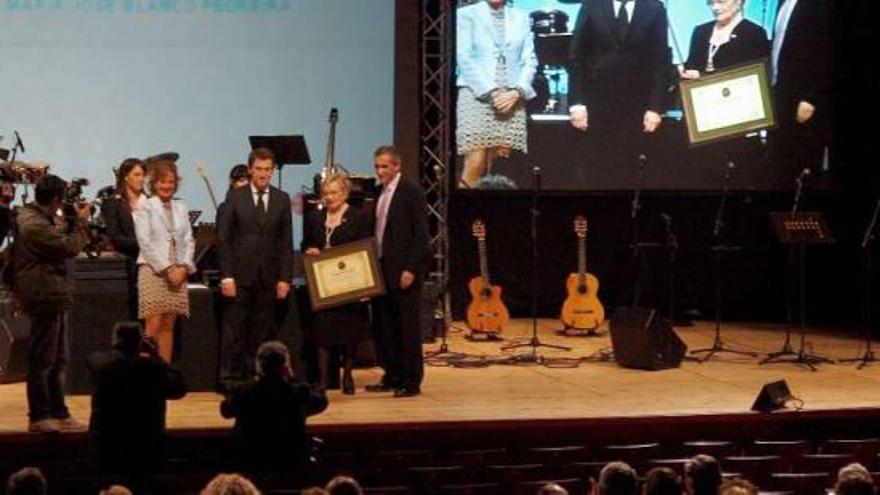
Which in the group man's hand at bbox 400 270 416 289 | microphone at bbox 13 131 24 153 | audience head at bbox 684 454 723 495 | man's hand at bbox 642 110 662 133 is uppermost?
man's hand at bbox 642 110 662 133

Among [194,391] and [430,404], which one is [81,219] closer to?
[194,391]

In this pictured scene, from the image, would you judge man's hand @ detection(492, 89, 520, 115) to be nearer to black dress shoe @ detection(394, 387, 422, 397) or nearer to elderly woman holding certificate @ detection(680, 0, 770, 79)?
elderly woman holding certificate @ detection(680, 0, 770, 79)

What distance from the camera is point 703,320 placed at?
46.9ft

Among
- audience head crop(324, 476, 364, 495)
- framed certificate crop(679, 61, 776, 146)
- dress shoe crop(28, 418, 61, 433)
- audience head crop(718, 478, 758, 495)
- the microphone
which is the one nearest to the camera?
audience head crop(718, 478, 758, 495)

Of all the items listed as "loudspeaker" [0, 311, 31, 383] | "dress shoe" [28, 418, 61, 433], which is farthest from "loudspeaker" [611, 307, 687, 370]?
"dress shoe" [28, 418, 61, 433]

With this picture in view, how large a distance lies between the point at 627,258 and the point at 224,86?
4.07m

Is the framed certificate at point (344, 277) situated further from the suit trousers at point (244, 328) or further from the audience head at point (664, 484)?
the audience head at point (664, 484)

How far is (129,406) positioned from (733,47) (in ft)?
27.1

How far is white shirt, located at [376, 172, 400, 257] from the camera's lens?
32.1 feet

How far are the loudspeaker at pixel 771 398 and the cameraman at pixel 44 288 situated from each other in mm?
3855

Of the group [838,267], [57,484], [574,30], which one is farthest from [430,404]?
[838,267]

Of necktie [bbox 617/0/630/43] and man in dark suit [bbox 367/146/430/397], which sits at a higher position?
necktie [bbox 617/0/630/43]

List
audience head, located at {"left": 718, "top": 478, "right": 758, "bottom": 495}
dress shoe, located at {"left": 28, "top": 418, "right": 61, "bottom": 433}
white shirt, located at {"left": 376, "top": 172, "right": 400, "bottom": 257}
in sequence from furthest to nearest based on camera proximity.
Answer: white shirt, located at {"left": 376, "top": 172, "right": 400, "bottom": 257} → dress shoe, located at {"left": 28, "top": 418, "right": 61, "bottom": 433} → audience head, located at {"left": 718, "top": 478, "right": 758, "bottom": 495}

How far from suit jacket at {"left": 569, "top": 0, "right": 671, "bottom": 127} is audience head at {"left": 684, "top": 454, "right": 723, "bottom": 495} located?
8.50 metres
